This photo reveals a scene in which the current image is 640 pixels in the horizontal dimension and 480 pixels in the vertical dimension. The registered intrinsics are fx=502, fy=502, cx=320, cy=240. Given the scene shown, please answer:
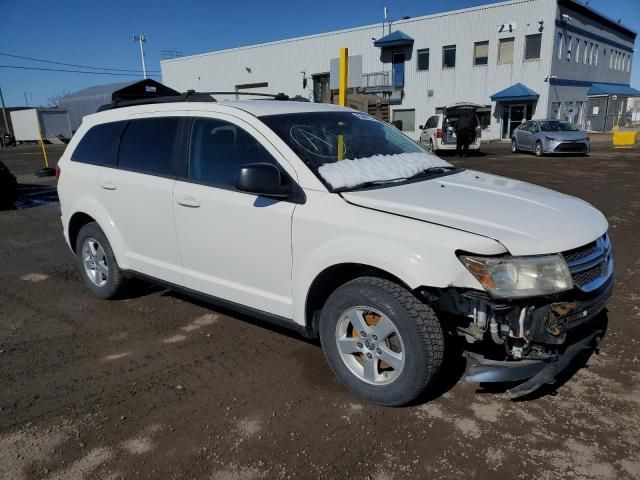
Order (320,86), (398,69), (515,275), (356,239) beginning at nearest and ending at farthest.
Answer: (515,275) < (356,239) < (398,69) < (320,86)

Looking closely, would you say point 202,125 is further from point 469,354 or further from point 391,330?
point 469,354

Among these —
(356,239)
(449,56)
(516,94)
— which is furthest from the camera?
(449,56)

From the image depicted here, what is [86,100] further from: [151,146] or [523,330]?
[523,330]

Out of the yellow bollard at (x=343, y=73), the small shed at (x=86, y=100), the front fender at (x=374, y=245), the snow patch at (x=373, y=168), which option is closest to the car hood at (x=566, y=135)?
the yellow bollard at (x=343, y=73)

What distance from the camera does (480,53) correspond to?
1296 inches

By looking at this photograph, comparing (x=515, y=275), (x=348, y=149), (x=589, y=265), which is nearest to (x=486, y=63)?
(x=348, y=149)

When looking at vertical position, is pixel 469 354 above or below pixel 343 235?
below

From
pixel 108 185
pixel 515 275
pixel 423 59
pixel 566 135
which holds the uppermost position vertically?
pixel 423 59

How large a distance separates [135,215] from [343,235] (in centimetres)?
211

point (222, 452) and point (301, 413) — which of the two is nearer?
point (222, 452)

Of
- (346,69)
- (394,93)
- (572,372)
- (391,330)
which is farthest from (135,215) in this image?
(394,93)

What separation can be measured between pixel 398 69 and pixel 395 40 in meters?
2.21

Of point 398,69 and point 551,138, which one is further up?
point 398,69

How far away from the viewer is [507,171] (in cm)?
1477
